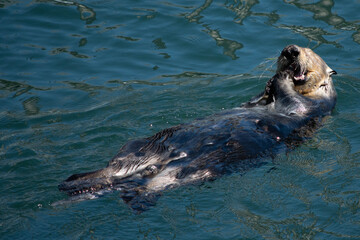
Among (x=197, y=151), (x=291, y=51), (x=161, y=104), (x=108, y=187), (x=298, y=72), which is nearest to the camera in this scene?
(x=108, y=187)

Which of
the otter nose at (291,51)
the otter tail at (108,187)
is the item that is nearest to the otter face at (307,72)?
the otter nose at (291,51)

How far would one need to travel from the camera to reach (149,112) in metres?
5.69

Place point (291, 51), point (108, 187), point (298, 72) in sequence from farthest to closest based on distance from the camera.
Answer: point (298, 72) → point (291, 51) → point (108, 187)

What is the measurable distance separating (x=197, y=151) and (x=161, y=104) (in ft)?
6.21

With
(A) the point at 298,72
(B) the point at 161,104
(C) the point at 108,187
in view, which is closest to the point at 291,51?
(A) the point at 298,72

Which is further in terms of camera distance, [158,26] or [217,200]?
[158,26]

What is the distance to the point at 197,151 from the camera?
4098 mm

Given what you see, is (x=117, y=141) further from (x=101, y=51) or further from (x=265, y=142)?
(x=101, y=51)

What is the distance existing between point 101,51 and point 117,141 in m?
2.69

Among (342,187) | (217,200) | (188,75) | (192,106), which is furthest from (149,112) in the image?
(342,187)

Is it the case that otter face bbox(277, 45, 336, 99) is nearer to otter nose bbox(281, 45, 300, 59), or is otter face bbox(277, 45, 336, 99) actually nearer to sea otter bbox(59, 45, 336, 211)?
otter nose bbox(281, 45, 300, 59)

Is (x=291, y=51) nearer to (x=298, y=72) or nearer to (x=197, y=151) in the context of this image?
(x=298, y=72)

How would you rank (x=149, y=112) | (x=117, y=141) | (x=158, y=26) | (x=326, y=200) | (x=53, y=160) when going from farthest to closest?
(x=158, y=26) → (x=149, y=112) → (x=117, y=141) → (x=53, y=160) → (x=326, y=200)

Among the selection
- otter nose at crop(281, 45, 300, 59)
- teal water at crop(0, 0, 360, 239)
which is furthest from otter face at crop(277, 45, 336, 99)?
teal water at crop(0, 0, 360, 239)
